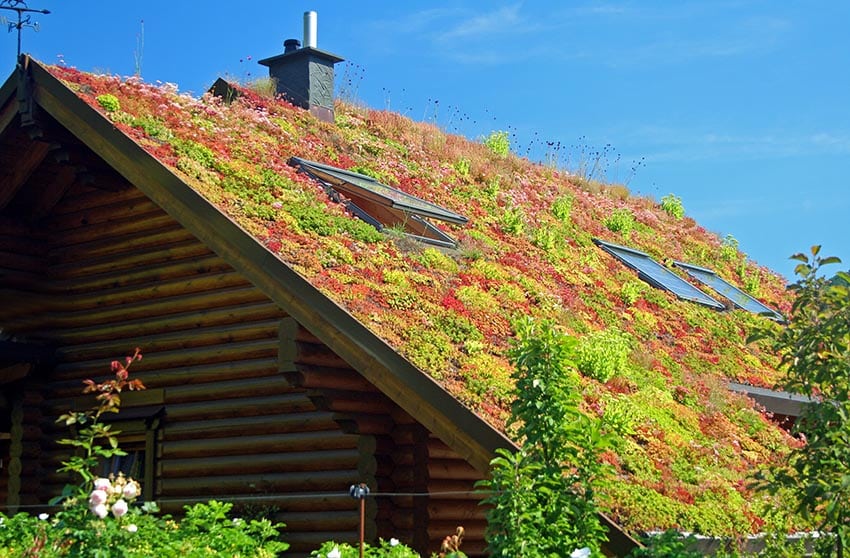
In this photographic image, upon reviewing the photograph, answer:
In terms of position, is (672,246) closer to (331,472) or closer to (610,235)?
(610,235)

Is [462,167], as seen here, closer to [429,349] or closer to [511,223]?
[511,223]

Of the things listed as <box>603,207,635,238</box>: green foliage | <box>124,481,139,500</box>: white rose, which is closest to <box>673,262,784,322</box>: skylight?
<box>603,207,635,238</box>: green foliage

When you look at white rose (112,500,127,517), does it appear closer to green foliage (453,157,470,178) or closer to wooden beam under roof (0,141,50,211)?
wooden beam under roof (0,141,50,211)

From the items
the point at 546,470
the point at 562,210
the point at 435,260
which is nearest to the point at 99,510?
the point at 546,470

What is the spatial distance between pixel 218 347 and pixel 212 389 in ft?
1.69

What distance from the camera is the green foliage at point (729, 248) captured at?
22938mm

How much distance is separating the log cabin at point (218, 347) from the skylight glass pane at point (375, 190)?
0.05 m

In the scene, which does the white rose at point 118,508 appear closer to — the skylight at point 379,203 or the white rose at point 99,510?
the white rose at point 99,510

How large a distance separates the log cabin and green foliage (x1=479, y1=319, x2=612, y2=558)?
44 centimetres

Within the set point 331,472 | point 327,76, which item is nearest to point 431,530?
point 331,472

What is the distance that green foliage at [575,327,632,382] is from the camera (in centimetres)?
1212

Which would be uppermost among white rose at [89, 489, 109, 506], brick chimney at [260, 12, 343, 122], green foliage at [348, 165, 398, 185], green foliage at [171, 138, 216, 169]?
brick chimney at [260, 12, 343, 122]

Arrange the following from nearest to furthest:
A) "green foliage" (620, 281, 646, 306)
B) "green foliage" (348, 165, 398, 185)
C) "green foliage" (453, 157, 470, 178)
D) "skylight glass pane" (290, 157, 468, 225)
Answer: "skylight glass pane" (290, 157, 468, 225)
"green foliage" (620, 281, 646, 306)
"green foliage" (348, 165, 398, 185)
"green foliage" (453, 157, 470, 178)

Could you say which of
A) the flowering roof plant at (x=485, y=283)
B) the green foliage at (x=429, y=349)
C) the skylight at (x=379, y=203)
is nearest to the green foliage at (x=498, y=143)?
the flowering roof plant at (x=485, y=283)
